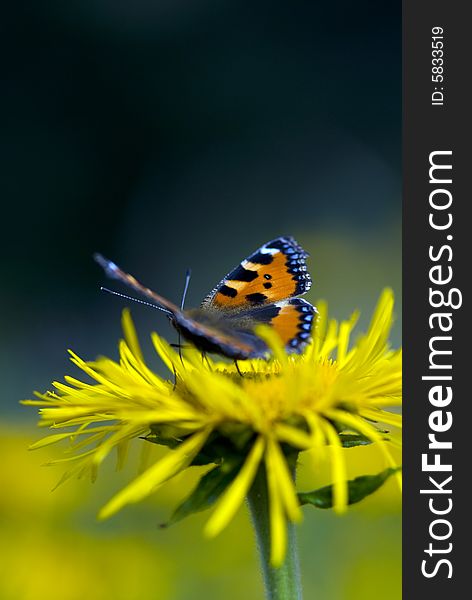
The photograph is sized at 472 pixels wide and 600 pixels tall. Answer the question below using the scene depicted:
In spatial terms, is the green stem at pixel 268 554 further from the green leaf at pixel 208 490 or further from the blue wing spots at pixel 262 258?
the blue wing spots at pixel 262 258

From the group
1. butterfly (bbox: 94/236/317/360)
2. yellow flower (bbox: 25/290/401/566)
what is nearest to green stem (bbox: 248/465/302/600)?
yellow flower (bbox: 25/290/401/566)

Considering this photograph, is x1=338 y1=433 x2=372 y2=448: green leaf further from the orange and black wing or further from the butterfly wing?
the butterfly wing

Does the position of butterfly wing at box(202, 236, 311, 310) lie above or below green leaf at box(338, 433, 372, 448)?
above

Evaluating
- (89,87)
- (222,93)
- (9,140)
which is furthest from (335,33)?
(9,140)

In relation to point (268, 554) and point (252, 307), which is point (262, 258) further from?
point (268, 554)

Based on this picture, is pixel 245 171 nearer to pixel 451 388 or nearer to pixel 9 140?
pixel 9 140

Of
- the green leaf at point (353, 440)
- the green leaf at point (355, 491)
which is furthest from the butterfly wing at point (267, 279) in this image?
the green leaf at point (355, 491)
